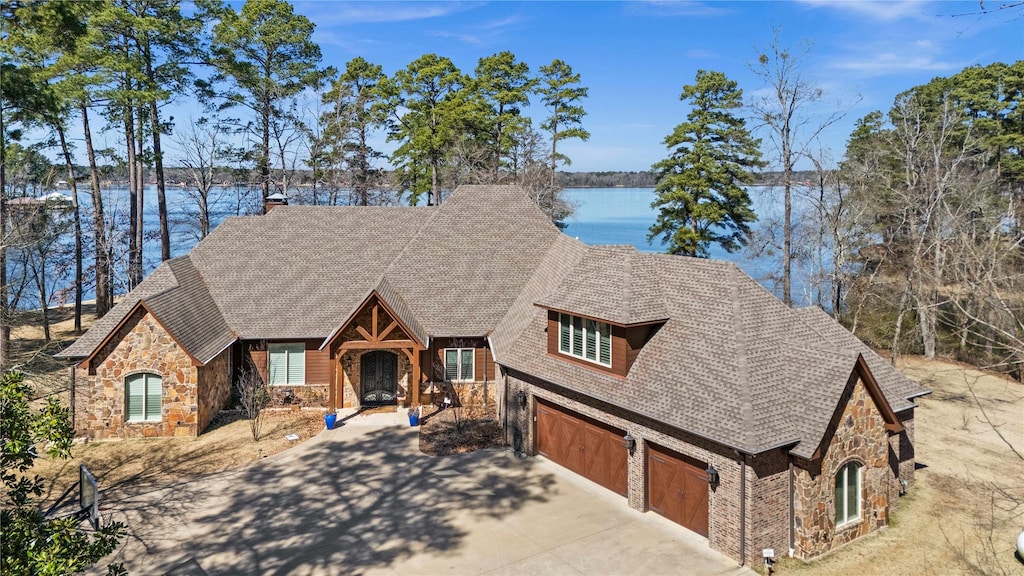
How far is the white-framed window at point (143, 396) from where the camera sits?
19719 millimetres

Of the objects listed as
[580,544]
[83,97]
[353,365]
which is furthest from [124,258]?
[580,544]

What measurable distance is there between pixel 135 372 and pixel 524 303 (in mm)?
13694

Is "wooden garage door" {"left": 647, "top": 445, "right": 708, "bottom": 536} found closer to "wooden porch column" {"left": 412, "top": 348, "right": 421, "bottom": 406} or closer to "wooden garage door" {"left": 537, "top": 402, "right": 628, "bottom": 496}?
"wooden garage door" {"left": 537, "top": 402, "right": 628, "bottom": 496}

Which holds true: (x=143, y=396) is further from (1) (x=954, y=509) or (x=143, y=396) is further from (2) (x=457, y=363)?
(1) (x=954, y=509)

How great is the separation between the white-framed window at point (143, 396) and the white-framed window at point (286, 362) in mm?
4118

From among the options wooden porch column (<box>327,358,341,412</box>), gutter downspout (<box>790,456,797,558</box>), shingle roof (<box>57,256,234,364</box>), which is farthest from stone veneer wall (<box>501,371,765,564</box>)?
shingle roof (<box>57,256,234,364</box>)

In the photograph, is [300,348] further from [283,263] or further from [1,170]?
[1,170]

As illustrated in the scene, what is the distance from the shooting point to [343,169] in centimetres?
4672

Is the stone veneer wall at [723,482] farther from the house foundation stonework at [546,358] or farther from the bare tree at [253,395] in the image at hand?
the bare tree at [253,395]

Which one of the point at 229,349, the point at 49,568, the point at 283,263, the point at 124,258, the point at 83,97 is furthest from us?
the point at 124,258

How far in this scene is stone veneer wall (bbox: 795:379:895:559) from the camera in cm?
1255

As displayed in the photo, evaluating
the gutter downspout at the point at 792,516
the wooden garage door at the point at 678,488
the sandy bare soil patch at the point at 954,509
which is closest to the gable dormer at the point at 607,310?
the wooden garage door at the point at 678,488

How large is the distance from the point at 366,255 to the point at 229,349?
6.65 meters

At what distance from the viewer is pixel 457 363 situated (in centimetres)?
2331
